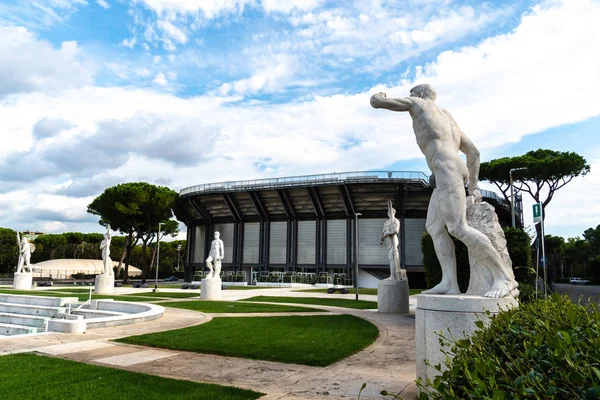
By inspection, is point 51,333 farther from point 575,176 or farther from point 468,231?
point 575,176

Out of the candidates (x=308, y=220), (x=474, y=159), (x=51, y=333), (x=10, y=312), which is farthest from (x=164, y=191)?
(x=474, y=159)

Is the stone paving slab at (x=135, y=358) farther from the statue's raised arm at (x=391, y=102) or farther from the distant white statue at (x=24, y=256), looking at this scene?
the distant white statue at (x=24, y=256)

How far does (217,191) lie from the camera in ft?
168

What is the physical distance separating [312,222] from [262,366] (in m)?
46.5

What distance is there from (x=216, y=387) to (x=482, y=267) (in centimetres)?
372

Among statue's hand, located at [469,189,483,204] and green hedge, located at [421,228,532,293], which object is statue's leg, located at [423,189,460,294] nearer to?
statue's hand, located at [469,189,483,204]

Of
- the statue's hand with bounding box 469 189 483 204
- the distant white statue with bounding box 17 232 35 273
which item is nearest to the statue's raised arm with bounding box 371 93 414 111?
the statue's hand with bounding box 469 189 483 204

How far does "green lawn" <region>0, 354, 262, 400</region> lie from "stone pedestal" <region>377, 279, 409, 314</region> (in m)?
11.1

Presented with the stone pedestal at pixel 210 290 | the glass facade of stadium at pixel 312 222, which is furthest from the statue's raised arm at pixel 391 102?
the glass facade of stadium at pixel 312 222

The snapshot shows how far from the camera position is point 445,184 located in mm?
5305

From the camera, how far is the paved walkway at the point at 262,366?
5305 mm

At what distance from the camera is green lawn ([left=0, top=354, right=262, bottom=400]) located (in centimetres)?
485

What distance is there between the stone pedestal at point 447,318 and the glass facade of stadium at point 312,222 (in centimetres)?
4085

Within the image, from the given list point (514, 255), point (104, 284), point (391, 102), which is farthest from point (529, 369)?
point (104, 284)
